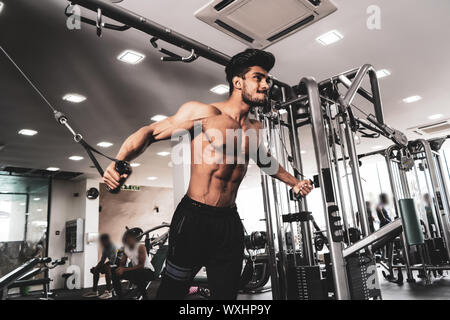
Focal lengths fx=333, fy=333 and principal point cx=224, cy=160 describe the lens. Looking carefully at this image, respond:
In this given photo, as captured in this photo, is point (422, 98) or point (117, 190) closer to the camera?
point (117, 190)

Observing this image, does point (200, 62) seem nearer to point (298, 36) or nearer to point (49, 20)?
point (298, 36)

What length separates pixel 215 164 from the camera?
1395 mm

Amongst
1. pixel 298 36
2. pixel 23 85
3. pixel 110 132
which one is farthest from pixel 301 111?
pixel 110 132

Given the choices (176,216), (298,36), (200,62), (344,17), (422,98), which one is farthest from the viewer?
(422,98)

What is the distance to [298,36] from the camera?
3.43 m

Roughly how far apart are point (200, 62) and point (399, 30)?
2.15 meters

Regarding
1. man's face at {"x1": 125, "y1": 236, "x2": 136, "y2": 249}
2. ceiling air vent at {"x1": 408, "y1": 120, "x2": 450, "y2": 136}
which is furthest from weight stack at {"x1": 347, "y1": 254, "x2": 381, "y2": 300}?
ceiling air vent at {"x1": 408, "y1": 120, "x2": 450, "y2": 136}

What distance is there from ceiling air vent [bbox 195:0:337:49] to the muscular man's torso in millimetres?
1693

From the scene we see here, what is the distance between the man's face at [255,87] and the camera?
1.50 m

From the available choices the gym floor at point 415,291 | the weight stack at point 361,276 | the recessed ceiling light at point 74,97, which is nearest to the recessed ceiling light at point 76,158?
the recessed ceiling light at point 74,97

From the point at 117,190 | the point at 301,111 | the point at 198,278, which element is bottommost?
the point at 198,278

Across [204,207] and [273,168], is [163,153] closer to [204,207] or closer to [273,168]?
[273,168]

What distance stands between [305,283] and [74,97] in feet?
12.0

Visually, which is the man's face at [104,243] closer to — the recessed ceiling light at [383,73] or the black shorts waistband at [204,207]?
the black shorts waistband at [204,207]
